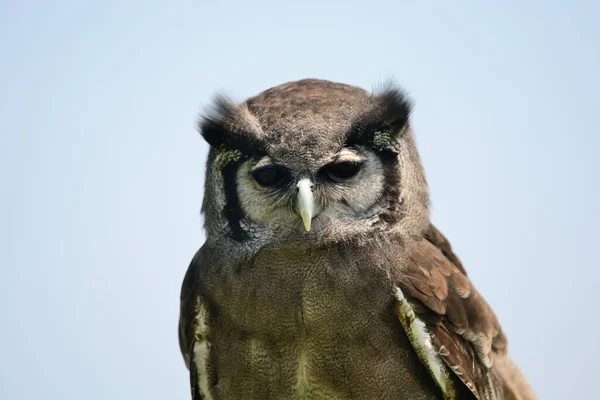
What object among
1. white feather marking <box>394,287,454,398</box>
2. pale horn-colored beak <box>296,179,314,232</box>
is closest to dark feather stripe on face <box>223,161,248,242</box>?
pale horn-colored beak <box>296,179,314,232</box>

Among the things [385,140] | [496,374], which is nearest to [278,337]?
Result: [385,140]

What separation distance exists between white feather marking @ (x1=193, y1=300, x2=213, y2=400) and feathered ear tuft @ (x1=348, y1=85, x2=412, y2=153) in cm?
184

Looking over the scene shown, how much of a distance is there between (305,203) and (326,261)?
27.7 inches

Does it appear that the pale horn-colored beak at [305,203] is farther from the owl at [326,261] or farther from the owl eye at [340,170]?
the owl eye at [340,170]

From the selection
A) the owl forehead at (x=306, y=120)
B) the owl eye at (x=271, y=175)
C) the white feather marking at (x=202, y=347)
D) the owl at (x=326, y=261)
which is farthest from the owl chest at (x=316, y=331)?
the owl forehead at (x=306, y=120)

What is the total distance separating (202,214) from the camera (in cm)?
581

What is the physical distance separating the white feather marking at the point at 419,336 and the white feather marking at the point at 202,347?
60.6 inches

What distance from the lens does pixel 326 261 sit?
5.22m

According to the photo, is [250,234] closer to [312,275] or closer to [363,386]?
[312,275]

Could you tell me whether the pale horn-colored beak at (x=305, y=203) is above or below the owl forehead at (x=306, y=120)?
below

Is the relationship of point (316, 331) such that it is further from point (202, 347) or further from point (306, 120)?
point (306, 120)

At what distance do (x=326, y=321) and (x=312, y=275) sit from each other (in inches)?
13.3

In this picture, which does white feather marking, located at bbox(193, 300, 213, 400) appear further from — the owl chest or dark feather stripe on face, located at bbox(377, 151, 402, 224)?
dark feather stripe on face, located at bbox(377, 151, 402, 224)

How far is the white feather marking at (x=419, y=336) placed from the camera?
205 inches
